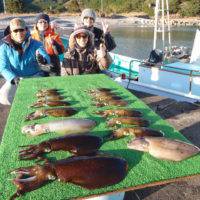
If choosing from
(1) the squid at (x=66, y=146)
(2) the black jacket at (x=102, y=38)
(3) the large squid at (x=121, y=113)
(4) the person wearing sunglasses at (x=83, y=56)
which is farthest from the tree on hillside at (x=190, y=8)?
(1) the squid at (x=66, y=146)

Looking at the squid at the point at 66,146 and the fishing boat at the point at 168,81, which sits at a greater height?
the squid at the point at 66,146

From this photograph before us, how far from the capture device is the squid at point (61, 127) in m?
3.21

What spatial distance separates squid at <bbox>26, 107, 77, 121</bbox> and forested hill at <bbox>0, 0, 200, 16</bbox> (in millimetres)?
56654

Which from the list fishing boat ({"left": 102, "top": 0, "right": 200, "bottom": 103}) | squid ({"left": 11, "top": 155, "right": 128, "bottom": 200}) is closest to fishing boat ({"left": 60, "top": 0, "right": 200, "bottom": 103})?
fishing boat ({"left": 102, "top": 0, "right": 200, "bottom": 103})

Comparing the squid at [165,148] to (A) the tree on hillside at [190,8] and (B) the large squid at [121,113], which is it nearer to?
(B) the large squid at [121,113]

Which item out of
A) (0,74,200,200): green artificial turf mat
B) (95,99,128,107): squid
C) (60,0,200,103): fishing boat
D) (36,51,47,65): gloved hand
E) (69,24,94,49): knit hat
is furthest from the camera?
(60,0,200,103): fishing boat

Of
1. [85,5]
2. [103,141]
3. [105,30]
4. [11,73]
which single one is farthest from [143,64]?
[85,5]

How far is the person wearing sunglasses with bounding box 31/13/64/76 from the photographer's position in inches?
276

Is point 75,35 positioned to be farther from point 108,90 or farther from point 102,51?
point 108,90

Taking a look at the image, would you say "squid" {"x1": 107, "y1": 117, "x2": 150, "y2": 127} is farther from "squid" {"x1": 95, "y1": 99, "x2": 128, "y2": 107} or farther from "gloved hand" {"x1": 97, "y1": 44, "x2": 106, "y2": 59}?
"gloved hand" {"x1": 97, "y1": 44, "x2": 106, "y2": 59}

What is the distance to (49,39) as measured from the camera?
278 inches

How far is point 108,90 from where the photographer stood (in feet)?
15.7

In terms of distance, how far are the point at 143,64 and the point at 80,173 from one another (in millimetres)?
6645

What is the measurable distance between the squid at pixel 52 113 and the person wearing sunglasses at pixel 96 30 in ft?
10.6
